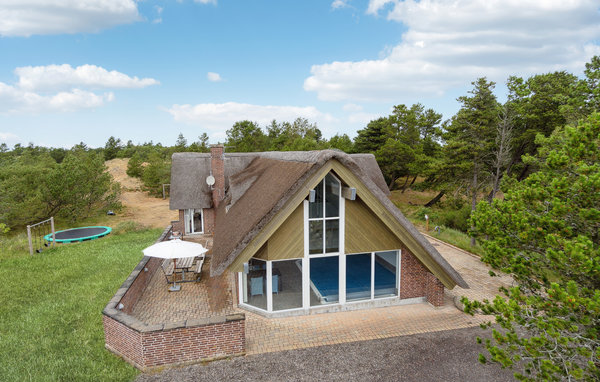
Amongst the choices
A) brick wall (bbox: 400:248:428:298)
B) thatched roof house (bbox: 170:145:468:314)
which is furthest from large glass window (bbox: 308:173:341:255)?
brick wall (bbox: 400:248:428:298)

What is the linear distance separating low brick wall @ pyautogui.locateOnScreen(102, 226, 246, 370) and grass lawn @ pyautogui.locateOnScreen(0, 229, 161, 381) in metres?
0.41

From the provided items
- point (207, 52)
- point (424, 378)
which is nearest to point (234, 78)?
point (207, 52)

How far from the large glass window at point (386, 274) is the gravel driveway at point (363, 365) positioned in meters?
2.25

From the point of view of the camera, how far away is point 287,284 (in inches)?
432

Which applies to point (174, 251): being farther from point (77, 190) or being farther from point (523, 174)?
point (523, 174)

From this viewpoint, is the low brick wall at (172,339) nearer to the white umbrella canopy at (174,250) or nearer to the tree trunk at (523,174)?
the white umbrella canopy at (174,250)

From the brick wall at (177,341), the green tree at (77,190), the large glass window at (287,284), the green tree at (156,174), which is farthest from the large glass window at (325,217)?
the green tree at (156,174)

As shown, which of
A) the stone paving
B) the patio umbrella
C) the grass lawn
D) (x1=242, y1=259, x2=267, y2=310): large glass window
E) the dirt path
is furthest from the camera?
the dirt path

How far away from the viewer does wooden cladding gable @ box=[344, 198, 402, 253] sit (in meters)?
10.6

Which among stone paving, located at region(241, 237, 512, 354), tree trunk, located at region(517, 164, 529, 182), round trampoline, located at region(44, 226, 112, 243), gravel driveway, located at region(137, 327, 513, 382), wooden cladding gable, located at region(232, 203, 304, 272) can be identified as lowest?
round trampoline, located at region(44, 226, 112, 243)

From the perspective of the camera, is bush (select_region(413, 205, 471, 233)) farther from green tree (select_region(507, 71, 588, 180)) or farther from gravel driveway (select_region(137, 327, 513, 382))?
gravel driveway (select_region(137, 327, 513, 382))

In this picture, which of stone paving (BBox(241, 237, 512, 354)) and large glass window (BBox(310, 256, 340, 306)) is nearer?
stone paving (BBox(241, 237, 512, 354))

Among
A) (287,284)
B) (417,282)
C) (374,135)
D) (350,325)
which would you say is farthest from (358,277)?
(374,135)

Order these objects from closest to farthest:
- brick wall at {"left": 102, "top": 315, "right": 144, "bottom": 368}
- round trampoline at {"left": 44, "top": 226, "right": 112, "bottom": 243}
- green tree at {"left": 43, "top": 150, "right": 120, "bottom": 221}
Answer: brick wall at {"left": 102, "top": 315, "right": 144, "bottom": 368} < round trampoline at {"left": 44, "top": 226, "right": 112, "bottom": 243} < green tree at {"left": 43, "top": 150, "right": 120, "bottom": 221}
